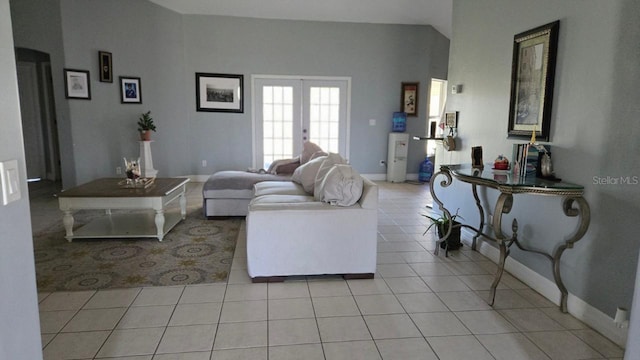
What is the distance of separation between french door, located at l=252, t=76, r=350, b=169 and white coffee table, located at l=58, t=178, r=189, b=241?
10.1 ft

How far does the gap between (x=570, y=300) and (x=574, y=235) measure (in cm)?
45

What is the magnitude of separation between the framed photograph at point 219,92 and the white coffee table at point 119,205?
2956mm

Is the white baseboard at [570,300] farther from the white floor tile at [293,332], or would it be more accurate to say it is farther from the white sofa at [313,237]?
the white floor tile at [293,332]

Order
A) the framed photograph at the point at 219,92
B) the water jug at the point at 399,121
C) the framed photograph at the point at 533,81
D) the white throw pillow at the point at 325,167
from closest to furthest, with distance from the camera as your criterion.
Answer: the framed photograph at the point at 533,81, the white throw pillow at the point at 325,167, the framed photograph at the point at 219,92, the water jug at the point at 399,121

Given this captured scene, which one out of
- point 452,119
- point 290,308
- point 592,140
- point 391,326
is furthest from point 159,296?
point 452,119

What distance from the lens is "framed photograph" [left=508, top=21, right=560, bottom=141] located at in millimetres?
2729

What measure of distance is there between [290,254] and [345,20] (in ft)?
17.9

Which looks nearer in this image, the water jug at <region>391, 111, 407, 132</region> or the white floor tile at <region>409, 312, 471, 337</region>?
the white floor tile at <region>409, 312, 471, 337</region>

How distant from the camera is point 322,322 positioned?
2.37 m

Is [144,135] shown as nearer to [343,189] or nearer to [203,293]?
[203,293]

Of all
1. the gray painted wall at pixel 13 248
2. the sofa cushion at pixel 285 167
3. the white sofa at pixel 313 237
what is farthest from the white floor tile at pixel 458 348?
the sofa cushion at pixel 285 167

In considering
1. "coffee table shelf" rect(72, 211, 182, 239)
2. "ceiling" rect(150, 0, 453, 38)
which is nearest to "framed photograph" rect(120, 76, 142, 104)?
"ceiling" rect(150, 0, 453, 38)

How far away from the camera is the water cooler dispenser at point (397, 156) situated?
7375 millimetres

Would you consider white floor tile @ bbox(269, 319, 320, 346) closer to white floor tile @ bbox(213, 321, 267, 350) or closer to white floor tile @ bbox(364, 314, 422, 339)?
white floor tile @ bbox(213, 321, 267, 350)
